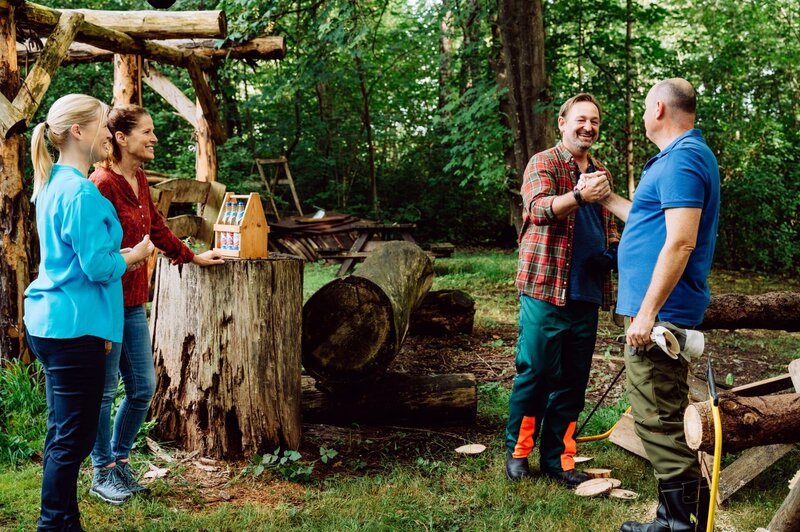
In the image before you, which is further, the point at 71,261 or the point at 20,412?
the point at 20,412

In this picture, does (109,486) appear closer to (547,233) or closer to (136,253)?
(136,253)

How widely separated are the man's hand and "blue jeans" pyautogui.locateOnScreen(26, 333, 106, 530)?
2275 mm

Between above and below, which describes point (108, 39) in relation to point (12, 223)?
above

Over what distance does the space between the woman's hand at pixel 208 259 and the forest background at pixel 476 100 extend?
5023mm

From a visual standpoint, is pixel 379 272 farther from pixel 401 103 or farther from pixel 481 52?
pixel 401 103

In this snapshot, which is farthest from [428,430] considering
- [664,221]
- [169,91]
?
[169,91]

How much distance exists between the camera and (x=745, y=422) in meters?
2.49

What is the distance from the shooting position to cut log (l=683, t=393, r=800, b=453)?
7.80 ft

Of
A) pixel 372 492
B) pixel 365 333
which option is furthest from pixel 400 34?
pixel 372 492

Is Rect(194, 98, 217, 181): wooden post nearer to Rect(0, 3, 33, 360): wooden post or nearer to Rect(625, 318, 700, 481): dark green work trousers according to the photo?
Rect(0, 3, 33, 360): wooden post

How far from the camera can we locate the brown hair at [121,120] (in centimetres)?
311

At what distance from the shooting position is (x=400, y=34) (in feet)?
58.5

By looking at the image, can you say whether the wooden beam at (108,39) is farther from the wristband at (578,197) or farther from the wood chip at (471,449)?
the wood chip at (471,449)

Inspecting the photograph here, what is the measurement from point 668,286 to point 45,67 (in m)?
4.42
